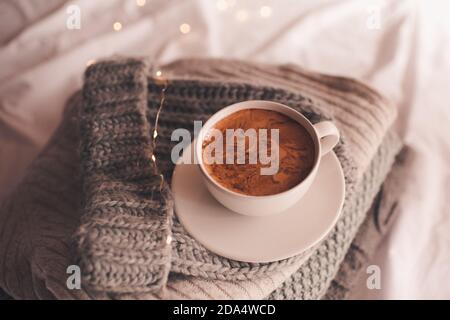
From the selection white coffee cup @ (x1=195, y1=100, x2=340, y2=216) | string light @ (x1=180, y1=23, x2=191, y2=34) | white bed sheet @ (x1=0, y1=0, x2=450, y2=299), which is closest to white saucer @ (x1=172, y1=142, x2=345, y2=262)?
white coffee cup @ (x1=195, y1=100, x2=340, y2=216)

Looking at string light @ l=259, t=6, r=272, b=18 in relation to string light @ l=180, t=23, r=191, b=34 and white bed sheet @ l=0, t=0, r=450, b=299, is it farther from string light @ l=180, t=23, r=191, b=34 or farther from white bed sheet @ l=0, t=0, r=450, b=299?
string light @ l=180, t=23, r=191, b=34

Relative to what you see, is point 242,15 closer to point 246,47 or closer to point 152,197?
point 246,47

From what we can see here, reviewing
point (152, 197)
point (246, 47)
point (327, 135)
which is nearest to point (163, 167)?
point (152, 197)

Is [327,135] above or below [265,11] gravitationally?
below

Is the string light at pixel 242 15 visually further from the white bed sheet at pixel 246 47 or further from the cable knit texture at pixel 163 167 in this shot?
the cable knit texture at pixel 163 167

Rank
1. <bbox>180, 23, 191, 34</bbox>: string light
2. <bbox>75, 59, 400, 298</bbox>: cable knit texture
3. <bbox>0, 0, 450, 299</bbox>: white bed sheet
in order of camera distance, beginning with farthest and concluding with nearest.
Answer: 1. <bbox>180, 23, 191, 34</bbox>: string light
2. <bbox>0, 0, 450, 299</bbox>: white bed sheet
3. <bbox>75, 59, 400, 298</bbox>: cable knit texture
